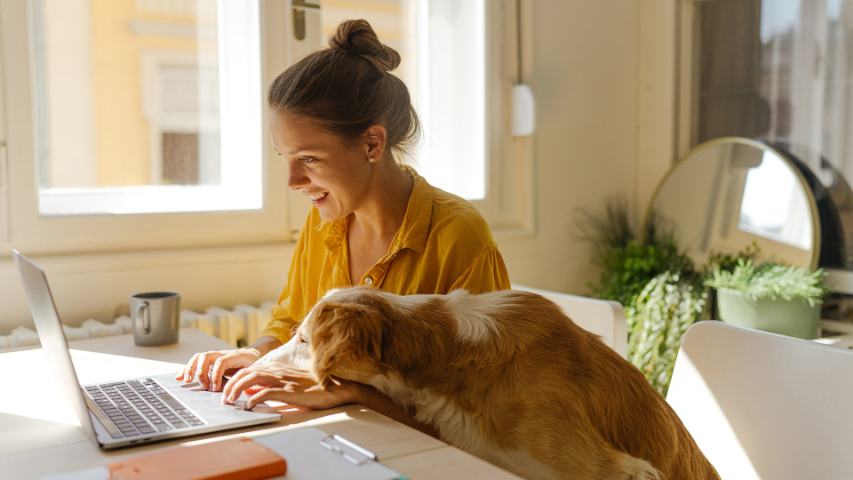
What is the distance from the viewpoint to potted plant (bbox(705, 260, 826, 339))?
2488 millimetres

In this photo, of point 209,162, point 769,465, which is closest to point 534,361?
point 769,465

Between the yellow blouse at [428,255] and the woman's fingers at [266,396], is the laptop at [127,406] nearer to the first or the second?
the woman's fingers at [266,396]

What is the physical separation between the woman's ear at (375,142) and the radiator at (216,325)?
0.76 m

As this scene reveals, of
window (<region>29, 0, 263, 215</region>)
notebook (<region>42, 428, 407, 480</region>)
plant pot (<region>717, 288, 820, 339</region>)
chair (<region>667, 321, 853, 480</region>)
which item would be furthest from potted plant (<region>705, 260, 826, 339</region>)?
notebook (<region>42, 428, 407, 480</region>)

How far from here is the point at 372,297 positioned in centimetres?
126

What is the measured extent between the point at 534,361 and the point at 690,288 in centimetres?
166

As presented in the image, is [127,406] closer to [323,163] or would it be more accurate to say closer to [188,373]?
[188,373]

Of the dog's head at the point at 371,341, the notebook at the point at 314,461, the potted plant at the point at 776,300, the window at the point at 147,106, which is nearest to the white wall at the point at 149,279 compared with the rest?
the window at the point at 147,106

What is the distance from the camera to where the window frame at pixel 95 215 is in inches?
77.2

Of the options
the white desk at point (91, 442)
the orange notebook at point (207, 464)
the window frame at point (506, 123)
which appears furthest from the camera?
the window frame at point (506, 123)

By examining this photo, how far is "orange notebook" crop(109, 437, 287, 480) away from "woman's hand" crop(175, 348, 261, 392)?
0.40m

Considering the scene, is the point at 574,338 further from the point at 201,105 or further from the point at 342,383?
the point at 201,105

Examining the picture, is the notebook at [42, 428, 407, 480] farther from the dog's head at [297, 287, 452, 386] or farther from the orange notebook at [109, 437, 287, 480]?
the dog's head at [297, 287, 452, 386]

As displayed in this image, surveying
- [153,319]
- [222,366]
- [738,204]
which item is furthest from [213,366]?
[738,204]
